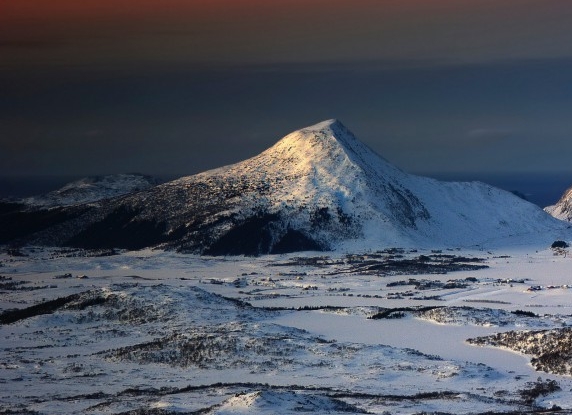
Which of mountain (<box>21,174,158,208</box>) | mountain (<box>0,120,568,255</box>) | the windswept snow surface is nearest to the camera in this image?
the windswept snow surface

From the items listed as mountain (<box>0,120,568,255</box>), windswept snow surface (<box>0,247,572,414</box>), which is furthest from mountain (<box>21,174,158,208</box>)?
windswept snow surface (<box>0,247,572,414</box>)

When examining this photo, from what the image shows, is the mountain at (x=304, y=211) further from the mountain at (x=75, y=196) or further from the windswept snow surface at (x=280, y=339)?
the windswept snow surface at (x=280, y=339)

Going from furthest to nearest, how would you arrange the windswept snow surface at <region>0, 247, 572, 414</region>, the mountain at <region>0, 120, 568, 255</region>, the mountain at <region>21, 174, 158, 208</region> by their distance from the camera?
1. the mountain at <region>21, 174, 158, 208</region>
2. the mountain at <region>0, 120, 568, 255</region>
3. the windswept snow surface at <region>0, 247, 572, 414</region>

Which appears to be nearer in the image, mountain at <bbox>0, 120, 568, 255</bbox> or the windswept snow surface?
the windswept snow surface

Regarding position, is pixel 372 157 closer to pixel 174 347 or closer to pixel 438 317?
pixel 438 317

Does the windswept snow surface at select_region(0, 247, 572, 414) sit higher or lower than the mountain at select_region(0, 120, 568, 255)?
lower

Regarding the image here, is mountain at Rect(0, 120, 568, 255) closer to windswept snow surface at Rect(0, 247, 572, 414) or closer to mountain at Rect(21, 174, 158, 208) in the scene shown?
mountain at Rect(21, 174, 158, 208)
